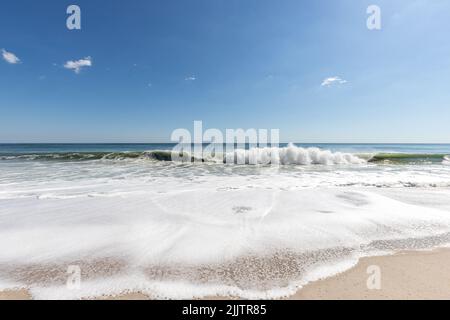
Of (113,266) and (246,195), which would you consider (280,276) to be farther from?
(246,195)

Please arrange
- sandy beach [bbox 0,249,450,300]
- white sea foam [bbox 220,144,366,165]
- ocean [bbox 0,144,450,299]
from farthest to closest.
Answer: white sea foam [bbox 220,144,366,165] → ocean [bbox 0,144,450,299] → sandy beach [bbox 0,249,450,300]

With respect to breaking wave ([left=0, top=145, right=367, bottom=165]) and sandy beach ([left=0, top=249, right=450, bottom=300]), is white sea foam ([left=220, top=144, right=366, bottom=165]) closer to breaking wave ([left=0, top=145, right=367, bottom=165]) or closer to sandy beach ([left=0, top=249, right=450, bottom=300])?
breaking wave ([left=0, top=145, right=367, bottom=165])

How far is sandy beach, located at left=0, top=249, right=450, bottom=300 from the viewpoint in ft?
7.85

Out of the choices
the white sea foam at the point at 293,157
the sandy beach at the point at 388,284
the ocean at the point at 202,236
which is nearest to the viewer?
the sandy beach at the point at 388,284

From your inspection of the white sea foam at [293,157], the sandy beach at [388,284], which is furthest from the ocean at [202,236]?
the white sea foam at [293,157]

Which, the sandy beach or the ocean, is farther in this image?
the ocean

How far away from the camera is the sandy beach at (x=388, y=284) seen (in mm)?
2393

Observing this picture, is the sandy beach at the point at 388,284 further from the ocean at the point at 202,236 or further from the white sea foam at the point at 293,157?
the white sea foam at the point at 293,157

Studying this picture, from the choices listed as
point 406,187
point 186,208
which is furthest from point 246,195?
point 406,187

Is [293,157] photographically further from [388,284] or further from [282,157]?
[388,284]

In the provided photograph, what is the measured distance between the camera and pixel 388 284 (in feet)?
8.35

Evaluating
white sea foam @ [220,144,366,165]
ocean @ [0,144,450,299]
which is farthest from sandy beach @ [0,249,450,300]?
white sea foam @ [220,144,366,165]

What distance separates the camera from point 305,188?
25.1 ft

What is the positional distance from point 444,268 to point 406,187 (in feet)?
20.2
